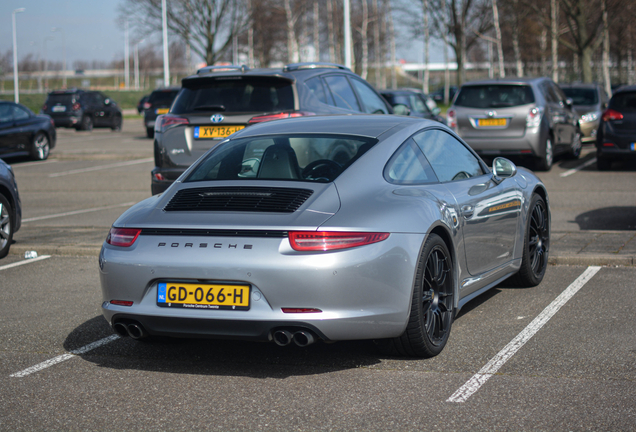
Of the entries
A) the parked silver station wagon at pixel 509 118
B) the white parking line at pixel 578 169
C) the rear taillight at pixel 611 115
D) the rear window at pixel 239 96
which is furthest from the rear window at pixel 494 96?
→ the rear window at pixel 239 96

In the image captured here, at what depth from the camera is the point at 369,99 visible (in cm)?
1059

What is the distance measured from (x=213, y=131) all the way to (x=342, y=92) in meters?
1.92

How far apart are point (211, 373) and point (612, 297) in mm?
3238

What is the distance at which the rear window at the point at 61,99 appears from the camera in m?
34.3

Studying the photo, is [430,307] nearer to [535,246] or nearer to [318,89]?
[535,246]

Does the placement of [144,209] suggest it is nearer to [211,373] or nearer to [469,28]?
[211,373]

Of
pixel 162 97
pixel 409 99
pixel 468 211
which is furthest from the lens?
pixel 162 97

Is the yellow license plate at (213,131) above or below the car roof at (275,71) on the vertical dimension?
below

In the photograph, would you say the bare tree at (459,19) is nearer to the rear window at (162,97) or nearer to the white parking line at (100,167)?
the rear window at (162,97)

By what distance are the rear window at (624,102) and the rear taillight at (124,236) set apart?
12632 millimetres

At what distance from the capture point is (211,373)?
4.54 m

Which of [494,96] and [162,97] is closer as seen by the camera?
[494,96]

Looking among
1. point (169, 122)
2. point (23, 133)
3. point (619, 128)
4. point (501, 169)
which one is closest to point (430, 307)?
point (501, 169)

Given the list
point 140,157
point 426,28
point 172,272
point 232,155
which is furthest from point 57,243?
point 426,28
